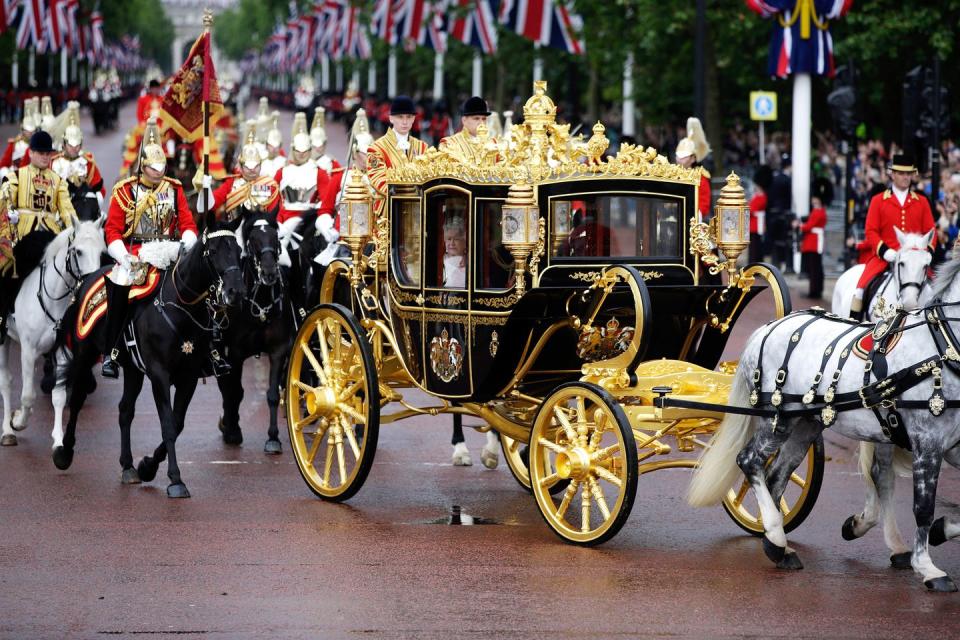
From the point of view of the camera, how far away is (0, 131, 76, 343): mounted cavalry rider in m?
13.5

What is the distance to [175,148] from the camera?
2595cm

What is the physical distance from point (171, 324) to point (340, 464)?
5.12 feet

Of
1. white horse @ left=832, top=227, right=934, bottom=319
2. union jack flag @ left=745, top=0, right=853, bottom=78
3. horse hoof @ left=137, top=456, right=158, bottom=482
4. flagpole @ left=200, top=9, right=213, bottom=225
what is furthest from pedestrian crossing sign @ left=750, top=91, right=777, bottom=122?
horse hoof @ left=137, top=456, right=158, bottom=482

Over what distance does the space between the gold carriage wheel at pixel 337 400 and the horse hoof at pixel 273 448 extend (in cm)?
114

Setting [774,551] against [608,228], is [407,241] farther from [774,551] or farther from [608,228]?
[774,551]

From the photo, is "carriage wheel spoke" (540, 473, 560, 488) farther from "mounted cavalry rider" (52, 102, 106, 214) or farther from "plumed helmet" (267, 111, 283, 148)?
"plumed helmet" (267, 111, 283, 148)

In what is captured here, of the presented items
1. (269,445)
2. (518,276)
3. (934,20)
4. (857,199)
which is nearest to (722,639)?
(518,276)

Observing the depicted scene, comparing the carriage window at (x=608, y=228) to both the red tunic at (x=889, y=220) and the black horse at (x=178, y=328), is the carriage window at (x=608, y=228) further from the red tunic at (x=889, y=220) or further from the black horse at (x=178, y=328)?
the red tunic at (x=889, y=220)

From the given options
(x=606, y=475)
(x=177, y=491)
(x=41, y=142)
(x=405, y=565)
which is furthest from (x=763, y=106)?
(x=405, y=565)

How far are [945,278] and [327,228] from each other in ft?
22.0

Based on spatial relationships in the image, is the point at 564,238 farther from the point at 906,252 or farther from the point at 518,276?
the point at 906,252

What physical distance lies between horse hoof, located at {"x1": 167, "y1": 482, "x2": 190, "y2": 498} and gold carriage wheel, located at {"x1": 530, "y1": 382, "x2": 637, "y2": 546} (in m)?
2.49

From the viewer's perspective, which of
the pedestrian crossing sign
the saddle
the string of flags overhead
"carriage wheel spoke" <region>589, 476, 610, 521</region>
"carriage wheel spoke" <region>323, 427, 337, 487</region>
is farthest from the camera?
the string of flags overhead

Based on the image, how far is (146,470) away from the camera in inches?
430
